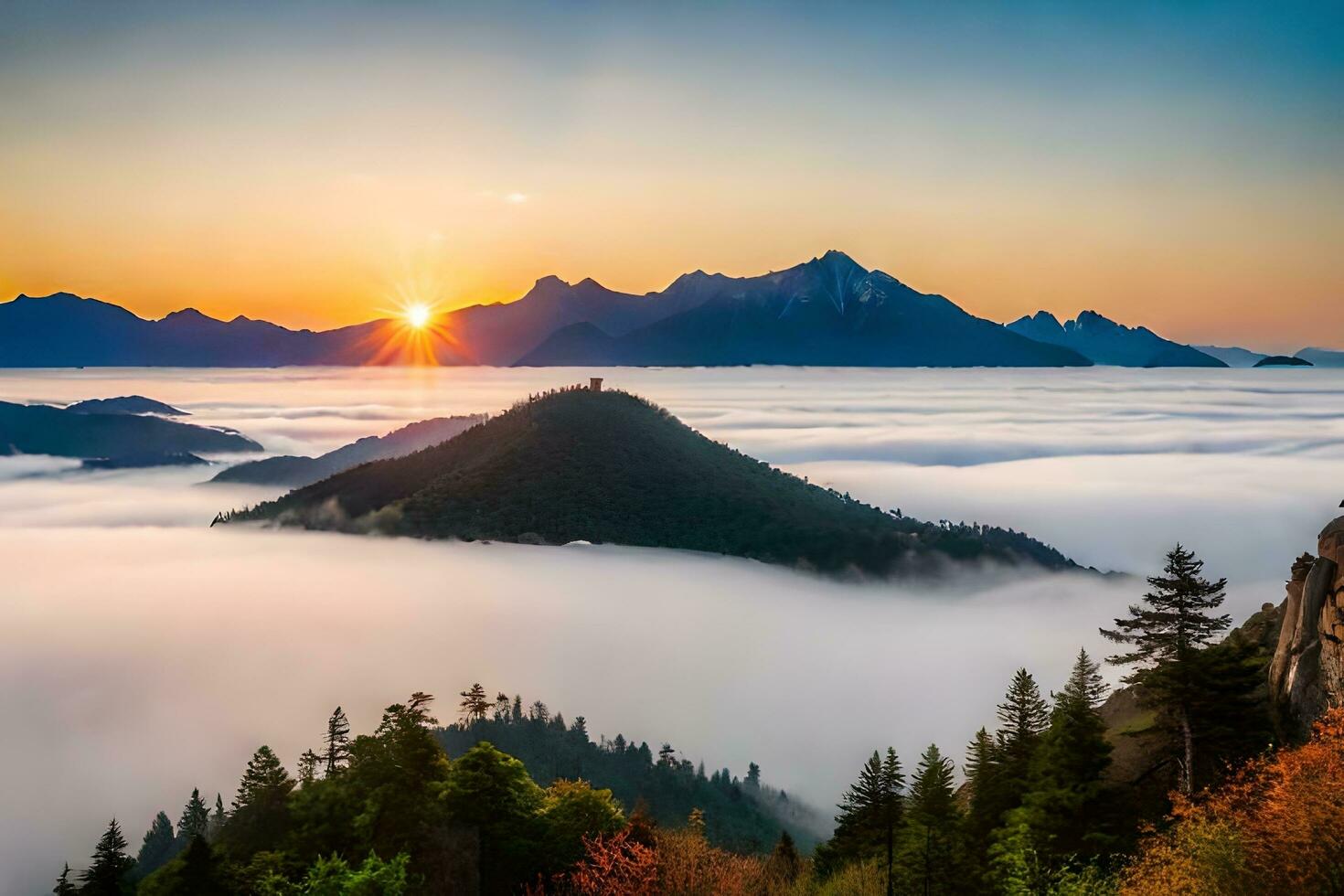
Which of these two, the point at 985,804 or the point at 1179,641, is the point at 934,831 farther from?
the point at 1179,641

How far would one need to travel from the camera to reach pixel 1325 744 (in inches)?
1348

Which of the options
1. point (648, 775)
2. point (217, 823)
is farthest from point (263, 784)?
point (648, 775)

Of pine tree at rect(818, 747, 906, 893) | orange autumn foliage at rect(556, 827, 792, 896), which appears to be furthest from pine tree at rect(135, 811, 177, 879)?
pine tree at rect(818, 747, 906, 893)

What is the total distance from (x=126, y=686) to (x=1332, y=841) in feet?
718

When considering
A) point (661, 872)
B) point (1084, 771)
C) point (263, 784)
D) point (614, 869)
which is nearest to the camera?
point (1084, 771)

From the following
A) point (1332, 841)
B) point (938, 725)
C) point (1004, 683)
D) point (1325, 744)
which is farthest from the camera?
point (1004, 683)

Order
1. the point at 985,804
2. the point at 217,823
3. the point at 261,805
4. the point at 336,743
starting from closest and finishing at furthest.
→ the point at 985,804, the point at 261,805, the point at 336,743, the point at 217,823

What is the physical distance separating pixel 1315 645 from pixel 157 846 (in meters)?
130

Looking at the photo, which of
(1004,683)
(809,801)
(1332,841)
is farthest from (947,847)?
(1004,683)

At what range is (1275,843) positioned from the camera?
29891mm

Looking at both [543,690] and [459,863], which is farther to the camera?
[543,690]

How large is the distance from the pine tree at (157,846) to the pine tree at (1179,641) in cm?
11271

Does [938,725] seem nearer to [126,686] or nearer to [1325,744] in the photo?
[1325,744]

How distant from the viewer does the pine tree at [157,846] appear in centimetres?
11675
